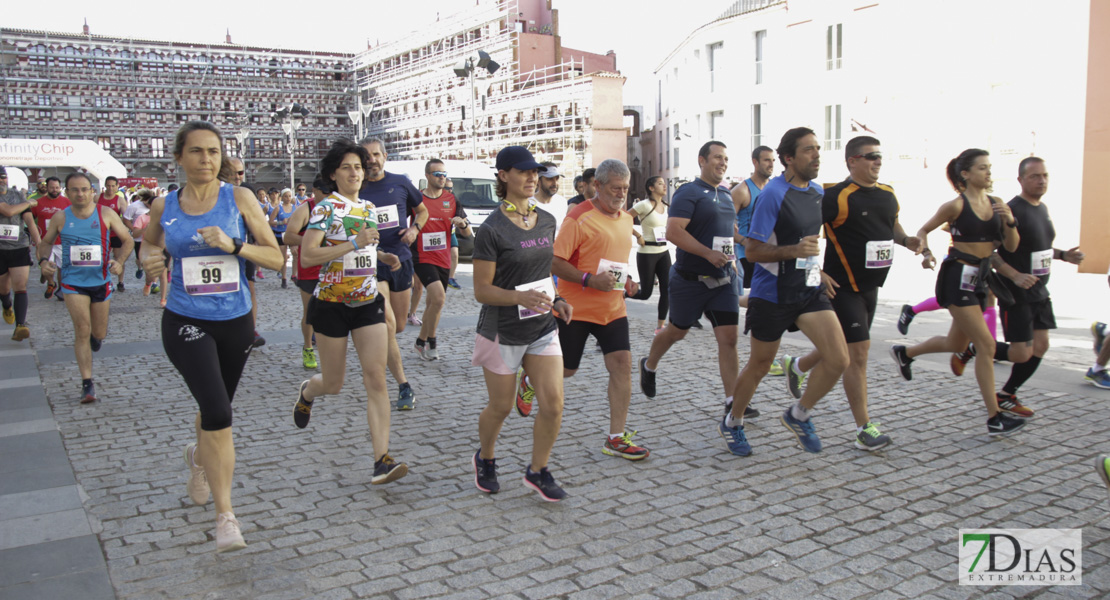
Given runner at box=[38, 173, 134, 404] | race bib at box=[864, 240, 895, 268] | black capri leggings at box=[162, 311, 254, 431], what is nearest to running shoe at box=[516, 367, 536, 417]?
black capri leggings at box=[162, 311, 254, 431]

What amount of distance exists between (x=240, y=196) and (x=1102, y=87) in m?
17.0

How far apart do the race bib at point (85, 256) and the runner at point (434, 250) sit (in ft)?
9.50

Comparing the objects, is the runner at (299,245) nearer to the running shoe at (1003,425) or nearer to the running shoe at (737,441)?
Result: the running shoe at (737,441)

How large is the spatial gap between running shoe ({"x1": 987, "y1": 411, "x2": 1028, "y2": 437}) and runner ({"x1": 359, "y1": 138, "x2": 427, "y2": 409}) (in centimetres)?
402

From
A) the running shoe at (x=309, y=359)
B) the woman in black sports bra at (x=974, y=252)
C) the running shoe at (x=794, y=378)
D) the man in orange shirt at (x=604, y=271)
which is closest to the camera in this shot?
the man in orange shirt at (x=604, y=271)

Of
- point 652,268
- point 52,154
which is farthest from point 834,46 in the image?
point 52,154

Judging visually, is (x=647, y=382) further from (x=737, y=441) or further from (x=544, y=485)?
(x=544, y=485)

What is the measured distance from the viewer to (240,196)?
420 centimetres

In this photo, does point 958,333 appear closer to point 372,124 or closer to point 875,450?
point 875,450

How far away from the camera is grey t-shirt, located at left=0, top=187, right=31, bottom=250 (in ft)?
33.9

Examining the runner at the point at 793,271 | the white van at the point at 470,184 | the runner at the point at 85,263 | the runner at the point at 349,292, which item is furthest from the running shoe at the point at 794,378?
the white van at the point at 470,184

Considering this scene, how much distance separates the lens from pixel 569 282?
529 cm

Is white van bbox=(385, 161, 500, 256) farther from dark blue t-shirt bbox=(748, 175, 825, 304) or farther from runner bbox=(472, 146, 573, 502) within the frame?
runner bbox=(472, 146, 573, 502)

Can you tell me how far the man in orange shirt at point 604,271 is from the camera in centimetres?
509
